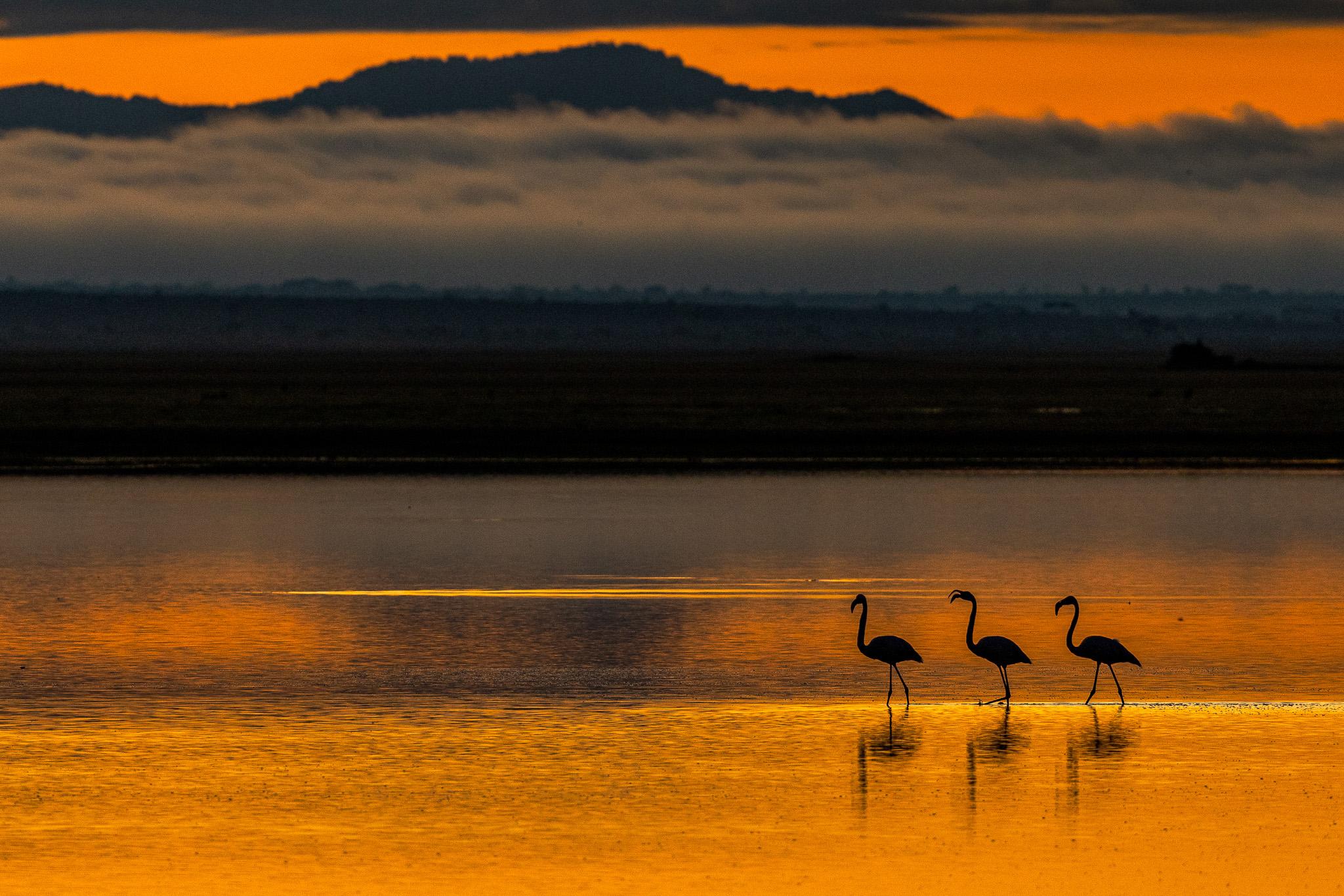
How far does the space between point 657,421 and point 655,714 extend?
173 feet

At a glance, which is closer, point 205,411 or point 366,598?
point 366,598

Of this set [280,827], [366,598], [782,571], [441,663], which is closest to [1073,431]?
[782,571]

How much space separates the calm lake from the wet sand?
19632 mm

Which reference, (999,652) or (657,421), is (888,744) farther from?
(657,421)

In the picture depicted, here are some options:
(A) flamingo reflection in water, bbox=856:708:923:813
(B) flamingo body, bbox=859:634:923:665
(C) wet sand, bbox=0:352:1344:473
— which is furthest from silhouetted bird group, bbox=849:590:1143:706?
(C) wet sand, bbox=0:352:1344:473

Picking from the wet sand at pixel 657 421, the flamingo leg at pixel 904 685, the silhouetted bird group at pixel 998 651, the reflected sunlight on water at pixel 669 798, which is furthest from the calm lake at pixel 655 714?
the wet sand at pixel 657 421

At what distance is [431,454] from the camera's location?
53.3 meters

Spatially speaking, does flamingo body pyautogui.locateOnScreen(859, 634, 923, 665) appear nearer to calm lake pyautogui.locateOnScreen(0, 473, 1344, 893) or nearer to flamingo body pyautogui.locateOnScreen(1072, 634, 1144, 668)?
calm lake pyautogui.locateOnScreen(0, 473, 1344, 893)

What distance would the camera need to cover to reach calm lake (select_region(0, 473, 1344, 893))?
1159 centimetres

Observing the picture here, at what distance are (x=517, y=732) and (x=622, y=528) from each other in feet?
56.0

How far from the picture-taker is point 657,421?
6869cm

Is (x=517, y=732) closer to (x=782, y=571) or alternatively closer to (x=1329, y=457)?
(x=782, y=571)

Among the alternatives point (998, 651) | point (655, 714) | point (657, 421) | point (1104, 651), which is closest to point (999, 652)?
point (998, 651)

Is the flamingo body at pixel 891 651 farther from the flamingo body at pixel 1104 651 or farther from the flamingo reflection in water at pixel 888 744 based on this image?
the flamingo body at pixel 1104 651
